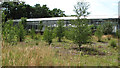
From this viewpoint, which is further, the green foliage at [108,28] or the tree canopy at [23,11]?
the tree canopy at [23,11]

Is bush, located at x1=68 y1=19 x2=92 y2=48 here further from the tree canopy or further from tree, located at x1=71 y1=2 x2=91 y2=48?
the tree canopy

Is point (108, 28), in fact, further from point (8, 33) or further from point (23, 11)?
point (23, 11)

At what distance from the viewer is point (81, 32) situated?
856 centimetres

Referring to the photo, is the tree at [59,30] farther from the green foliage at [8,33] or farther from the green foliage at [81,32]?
the green foliage at [8,33]

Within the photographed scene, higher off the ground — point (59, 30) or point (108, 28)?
point (59, 30)

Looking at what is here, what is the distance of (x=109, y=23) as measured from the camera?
727 inches

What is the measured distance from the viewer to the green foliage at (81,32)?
8492 millimetres

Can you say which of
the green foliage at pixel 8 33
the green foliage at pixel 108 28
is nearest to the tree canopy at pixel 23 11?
the green foliage at pixel 108 28

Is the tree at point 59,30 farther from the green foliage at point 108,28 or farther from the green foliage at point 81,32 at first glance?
the green foliage at point 108,28

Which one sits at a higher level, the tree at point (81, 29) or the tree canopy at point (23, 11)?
the tree canopy at point (23, 11)

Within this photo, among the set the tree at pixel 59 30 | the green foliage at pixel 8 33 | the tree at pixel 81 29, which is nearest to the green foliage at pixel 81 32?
the tree at pixel 81 29

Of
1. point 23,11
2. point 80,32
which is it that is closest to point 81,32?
point 80,32

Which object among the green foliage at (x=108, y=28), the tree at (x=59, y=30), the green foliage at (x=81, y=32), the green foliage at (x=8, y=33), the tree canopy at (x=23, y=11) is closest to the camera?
the green foliage at (x=8, y=33)

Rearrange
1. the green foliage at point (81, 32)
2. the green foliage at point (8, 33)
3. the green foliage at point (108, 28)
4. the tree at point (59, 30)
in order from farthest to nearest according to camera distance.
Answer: the green foliage at point (108, 28)
the tree at point (59, 30)
the green foliage at point (81, 32)
the green foliage at point (8, 33)
